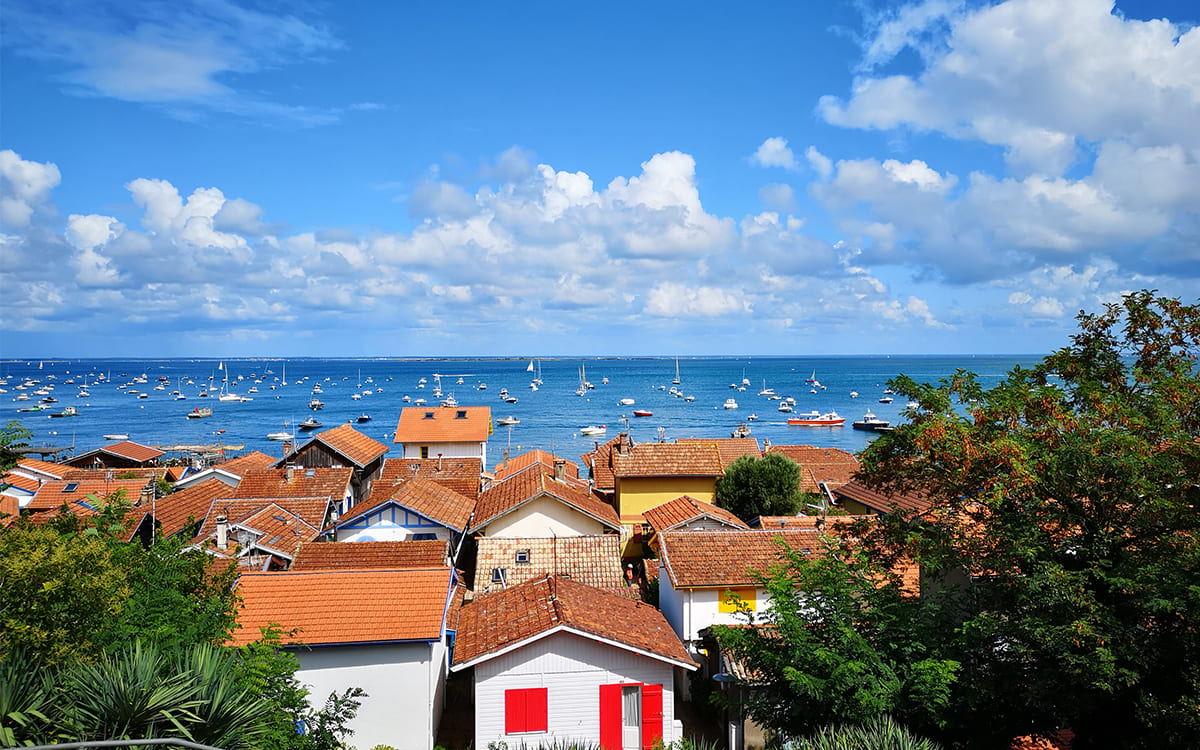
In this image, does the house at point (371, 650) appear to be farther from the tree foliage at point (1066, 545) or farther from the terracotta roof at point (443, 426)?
the terracotta roof at point (443, 426)

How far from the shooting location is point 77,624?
34.1 feet

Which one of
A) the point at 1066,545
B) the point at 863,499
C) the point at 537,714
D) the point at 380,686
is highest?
the point at 1066,545

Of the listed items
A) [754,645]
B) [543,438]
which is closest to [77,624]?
[754,645]

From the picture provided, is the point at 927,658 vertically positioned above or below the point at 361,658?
above

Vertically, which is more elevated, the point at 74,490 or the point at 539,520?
the point at 74,490

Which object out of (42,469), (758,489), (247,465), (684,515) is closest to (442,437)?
(247,465)

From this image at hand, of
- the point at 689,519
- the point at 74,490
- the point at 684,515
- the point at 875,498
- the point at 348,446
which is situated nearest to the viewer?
the point at 689,519

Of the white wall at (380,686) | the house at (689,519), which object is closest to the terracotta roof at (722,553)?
the house at (689,519)

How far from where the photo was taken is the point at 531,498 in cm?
3212

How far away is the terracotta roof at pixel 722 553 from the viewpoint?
942 inches

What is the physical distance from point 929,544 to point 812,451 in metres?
49.8

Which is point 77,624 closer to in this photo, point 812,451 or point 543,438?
point 812,451

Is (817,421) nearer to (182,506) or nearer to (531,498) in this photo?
(531,498)

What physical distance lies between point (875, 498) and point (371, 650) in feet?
72.5
